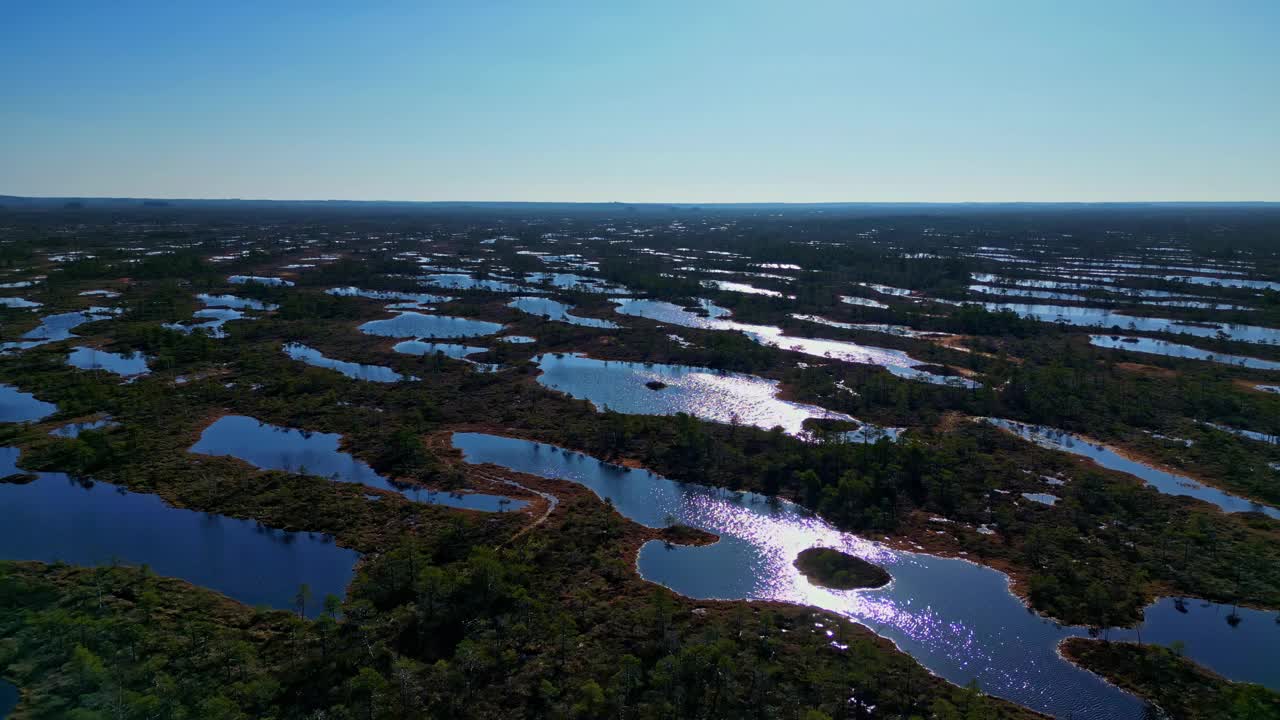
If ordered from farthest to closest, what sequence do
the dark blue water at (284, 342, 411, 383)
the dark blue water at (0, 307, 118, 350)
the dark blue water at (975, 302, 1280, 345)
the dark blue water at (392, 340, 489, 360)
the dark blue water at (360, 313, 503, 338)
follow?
the dark blue water at (360, 313, 503, 338) < the dark blue water at (975, 302, 1280, 345) < the dark blue water at (392, 340, 489, 360) < the dark blue water at (0, 307, 118, 350) < the dark blue water at (284, 342, 411, 383)

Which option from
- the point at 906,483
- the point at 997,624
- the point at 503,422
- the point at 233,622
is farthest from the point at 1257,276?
the point at 233,622

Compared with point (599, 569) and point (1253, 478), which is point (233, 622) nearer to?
point (599, 569)

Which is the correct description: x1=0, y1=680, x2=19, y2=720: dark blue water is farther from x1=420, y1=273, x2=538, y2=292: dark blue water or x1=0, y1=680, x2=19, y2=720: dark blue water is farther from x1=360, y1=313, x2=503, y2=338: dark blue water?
x1=420, y1=273, x2=538, y2=292: dark blue water

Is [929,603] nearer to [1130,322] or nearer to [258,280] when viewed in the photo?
[1130,322]

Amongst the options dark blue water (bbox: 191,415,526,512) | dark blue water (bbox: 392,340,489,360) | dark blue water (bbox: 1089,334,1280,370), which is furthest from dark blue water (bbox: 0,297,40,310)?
dark blue water (bbox: 1089,334,1280,370)

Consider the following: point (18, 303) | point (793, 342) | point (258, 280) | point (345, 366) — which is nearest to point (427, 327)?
point (345, 366)

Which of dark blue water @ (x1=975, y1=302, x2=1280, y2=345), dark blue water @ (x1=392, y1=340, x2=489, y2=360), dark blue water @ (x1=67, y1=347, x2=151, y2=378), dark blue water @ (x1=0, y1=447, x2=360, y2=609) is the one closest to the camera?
dark blue water @ (x1=0, y1=447, x2=360, y2=609)

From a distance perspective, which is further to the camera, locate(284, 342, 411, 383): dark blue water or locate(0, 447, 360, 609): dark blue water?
locate(284, 342, 411, 383): dark blue water
